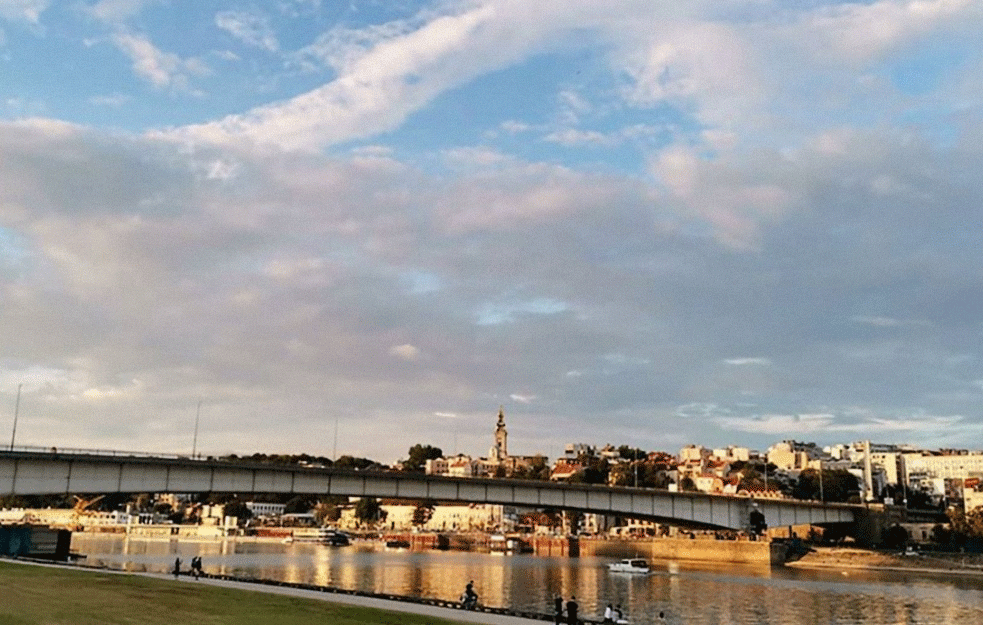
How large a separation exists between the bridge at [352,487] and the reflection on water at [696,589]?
945 centimetres

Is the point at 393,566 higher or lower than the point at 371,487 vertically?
lower

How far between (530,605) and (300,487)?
35336 millimetres

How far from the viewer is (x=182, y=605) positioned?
41.4 meters

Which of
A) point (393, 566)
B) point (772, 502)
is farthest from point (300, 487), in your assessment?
point (772, 502)

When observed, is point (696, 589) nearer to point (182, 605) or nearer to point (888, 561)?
point (888, 561)

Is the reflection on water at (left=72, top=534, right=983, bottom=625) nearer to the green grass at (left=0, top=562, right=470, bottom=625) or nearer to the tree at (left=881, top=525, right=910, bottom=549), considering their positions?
the green grass at (left=0, top=562, right=470, bottom=625)

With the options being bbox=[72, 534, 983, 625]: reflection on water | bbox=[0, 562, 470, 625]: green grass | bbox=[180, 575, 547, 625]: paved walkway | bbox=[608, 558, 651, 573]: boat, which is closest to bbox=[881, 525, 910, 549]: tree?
bbox=[72, 534, 983, 625]: reflection on water

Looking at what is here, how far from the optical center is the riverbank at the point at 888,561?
5359 inches

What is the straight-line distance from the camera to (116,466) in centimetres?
8556

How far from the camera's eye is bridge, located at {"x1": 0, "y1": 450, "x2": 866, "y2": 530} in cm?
8044

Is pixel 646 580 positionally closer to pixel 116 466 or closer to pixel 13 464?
pixel 116 466

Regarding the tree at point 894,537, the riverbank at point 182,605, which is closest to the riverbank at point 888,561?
the tree at point 894,537

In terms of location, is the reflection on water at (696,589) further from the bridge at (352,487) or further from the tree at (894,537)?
the tree at (894,537)

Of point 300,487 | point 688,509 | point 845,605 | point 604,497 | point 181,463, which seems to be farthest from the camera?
point 688,509
